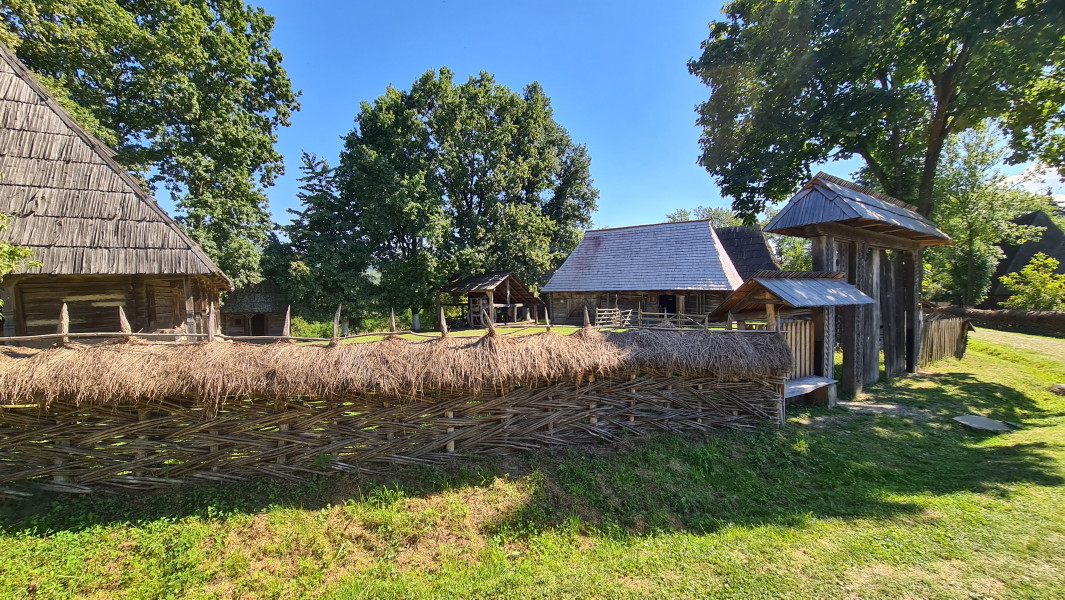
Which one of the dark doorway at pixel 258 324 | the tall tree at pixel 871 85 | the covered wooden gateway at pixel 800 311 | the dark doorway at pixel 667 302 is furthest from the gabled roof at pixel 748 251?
the dark doorway at pixel 258 324

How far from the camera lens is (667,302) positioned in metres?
23.2

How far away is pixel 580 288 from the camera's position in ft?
81.0

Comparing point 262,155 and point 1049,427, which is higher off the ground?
point 262,155

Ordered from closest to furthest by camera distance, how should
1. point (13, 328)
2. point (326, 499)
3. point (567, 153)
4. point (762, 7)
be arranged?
1. point (326, 499)
2. point (13, 328)
3. point (762, 7)
4. point (567, 153)

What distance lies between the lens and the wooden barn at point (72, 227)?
290 inches

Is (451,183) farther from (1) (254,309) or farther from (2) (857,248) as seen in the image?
(2) (857,248)

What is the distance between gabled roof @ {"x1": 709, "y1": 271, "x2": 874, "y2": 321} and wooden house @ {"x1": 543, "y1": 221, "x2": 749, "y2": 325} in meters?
12.0

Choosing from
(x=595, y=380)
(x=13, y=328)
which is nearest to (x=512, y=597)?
(x=595, y=380)

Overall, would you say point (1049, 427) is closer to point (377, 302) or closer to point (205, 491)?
point (205, 491)

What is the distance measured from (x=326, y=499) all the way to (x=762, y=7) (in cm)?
1939

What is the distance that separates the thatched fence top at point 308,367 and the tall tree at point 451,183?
20270 millimetres

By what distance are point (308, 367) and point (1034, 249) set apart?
47209 millimetres

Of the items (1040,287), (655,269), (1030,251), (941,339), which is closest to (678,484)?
(941,339)

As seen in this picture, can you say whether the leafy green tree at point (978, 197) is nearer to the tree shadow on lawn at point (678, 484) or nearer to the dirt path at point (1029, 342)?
A: the dirt path at point (1029, 342)
